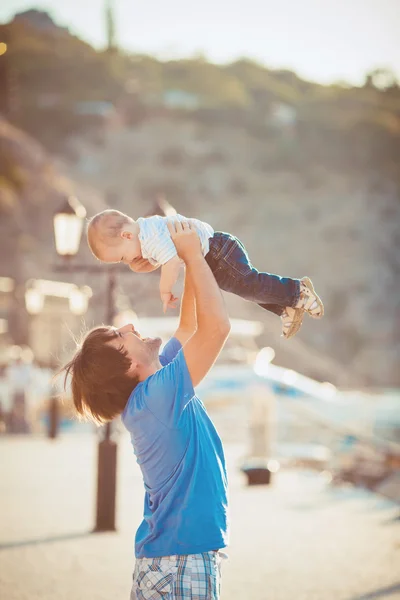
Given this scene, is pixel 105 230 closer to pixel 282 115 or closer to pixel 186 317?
pixel 186 317

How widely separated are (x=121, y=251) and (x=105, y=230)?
0.33 feet

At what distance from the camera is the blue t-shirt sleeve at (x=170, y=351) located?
3593 millimetres

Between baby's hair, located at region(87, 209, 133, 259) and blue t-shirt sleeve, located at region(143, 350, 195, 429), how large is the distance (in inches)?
27.1

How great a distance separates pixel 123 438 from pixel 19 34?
91673mm

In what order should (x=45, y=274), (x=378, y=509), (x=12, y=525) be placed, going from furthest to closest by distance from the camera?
(x=45, y=274) → (x=378, y=509) → (x=12, y=525)

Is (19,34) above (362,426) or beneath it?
above

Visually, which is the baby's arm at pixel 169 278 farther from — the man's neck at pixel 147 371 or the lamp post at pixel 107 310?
the lamp post at pixel 107 310

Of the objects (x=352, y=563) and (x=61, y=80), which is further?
(x=61, y=80)

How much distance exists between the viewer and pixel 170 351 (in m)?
3.63

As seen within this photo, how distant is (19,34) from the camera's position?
10475 centimetres

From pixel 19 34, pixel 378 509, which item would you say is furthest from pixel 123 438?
pixel 19 34

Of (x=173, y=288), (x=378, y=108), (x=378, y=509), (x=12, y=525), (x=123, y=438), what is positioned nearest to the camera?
(x=173, y=288)

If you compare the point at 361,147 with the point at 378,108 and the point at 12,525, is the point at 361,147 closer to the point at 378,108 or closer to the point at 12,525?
the point at 378,108

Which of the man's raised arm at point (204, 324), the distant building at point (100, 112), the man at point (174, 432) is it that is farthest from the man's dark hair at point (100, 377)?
the distant building at point (100, 112)
